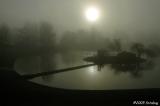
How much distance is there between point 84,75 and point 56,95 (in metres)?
0.20

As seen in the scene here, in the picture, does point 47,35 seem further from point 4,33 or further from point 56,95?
point 56,95

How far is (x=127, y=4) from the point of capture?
155 centimetres

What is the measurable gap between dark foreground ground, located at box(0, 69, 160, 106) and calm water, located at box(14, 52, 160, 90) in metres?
0.03

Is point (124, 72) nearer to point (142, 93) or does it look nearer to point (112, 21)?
point (142, 93)

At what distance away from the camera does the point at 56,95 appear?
1.57 metres

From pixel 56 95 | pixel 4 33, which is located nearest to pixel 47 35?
Answer: pixel 4 33

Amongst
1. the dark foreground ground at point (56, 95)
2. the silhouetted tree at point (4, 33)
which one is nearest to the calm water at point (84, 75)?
the dark foreground ground at point (56, 95)

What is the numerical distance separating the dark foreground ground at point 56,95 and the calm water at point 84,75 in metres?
0.03

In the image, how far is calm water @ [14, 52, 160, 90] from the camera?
154cm

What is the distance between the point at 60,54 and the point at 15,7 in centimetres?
36

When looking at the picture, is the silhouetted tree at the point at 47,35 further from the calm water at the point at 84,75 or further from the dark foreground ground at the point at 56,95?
the dark foreground ground at the point at 56,95

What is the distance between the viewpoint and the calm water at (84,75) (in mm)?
1538

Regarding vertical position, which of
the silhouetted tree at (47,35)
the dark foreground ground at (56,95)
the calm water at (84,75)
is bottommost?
the dark foreground ground at (56,95)

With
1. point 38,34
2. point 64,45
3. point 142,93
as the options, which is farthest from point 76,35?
point 142,93
